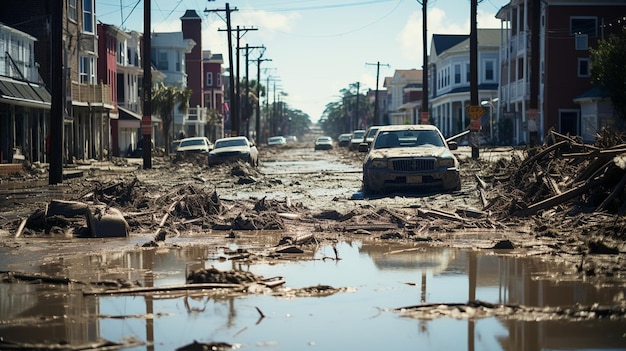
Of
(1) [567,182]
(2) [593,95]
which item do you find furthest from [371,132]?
(1) [567,182]

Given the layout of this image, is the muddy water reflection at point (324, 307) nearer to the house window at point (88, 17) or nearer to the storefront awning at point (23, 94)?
the storefront awning at point (23, 94)

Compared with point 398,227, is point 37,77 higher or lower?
higher

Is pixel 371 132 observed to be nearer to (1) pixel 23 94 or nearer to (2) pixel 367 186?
(1) pixel 23 94

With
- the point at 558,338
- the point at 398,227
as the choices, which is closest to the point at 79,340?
the point at 558,338

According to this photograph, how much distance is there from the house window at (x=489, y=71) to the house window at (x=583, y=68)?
24.3 metres

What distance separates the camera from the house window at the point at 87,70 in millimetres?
54125

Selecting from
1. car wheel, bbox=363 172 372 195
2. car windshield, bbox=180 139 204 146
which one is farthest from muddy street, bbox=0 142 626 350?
car windshield, bbox=180 139 204 146

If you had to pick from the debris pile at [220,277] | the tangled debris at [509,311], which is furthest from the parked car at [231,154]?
the tangled debris at [509,311]

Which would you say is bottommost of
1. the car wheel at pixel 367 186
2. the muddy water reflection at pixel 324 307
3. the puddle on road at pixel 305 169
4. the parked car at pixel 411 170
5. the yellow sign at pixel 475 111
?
the muddy water reflection at pixel 324 307

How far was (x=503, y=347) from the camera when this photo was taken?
6516 millimetres

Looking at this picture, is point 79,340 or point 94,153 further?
point 94,153

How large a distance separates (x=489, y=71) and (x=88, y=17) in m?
39.4

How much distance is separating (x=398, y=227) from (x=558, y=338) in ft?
24.8

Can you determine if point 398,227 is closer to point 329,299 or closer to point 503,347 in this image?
point 329,299
